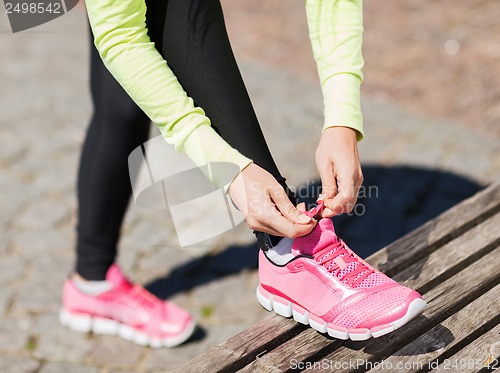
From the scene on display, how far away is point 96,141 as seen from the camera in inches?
94.6

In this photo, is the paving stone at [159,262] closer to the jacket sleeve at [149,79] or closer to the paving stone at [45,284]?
the paving stone at [45,284]

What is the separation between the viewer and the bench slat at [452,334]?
5.42 ft

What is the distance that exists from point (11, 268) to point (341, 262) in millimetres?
1617

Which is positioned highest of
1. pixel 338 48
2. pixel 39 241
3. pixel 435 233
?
pixel 338 48

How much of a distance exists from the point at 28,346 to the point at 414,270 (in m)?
1.33

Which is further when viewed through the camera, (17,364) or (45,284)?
(45,284)

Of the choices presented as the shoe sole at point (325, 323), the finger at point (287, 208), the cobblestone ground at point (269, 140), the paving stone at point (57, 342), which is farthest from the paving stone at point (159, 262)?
the finger at point (287, 208)

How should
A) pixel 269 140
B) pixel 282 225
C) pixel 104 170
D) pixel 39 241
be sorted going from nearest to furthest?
pixel 282 225
pixel 104 170
pixel 39 241
pixel 269 140

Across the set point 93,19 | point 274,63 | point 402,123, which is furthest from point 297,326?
point 274,63

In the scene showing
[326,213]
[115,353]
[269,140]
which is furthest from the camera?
[269,140]

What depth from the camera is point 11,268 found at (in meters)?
2.92

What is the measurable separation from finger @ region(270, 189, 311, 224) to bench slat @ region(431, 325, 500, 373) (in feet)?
1.36

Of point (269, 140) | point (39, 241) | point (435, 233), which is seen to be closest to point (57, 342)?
point (39, 241)

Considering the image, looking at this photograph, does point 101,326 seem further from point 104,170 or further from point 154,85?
point 154,85
